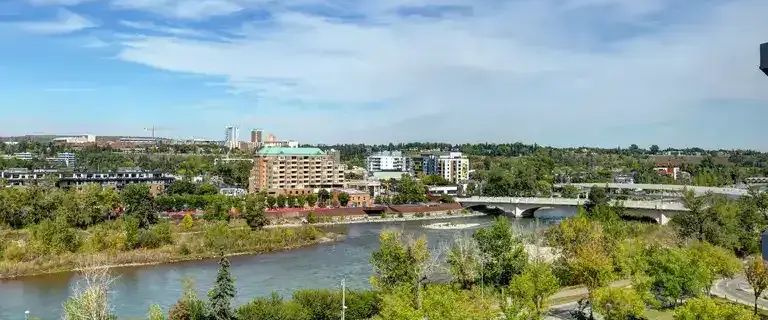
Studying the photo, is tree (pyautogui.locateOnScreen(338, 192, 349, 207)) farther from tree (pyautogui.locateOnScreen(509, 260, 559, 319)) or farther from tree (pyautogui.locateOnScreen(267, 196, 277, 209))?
tree (pyautogui.locateOnScreen(509, 260, 559, 319))

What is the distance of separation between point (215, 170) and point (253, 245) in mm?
27742

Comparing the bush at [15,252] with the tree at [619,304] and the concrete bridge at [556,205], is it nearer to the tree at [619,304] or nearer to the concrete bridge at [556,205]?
the tree at [619,304]

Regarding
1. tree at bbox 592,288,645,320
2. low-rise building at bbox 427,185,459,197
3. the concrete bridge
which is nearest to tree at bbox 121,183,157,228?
the concrete bridge

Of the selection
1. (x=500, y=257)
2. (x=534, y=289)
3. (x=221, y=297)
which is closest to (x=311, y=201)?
(x=500, y=257)

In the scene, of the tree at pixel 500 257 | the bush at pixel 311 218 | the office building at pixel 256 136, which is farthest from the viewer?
the office building at pixel 256 136

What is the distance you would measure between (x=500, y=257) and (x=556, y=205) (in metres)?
20.9

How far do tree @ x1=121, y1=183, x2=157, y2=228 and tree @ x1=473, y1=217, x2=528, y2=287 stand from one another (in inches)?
563

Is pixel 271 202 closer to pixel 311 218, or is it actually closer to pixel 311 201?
pixel 311 201

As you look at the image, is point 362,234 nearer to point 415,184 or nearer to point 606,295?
point 415,184

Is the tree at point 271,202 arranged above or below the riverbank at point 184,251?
above

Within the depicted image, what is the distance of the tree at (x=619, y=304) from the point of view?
10.7 metres

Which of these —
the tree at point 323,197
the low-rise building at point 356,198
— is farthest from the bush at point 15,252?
the low-rise building at point 356,198

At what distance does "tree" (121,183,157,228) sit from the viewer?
24750 mm

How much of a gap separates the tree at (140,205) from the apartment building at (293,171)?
10822mm
